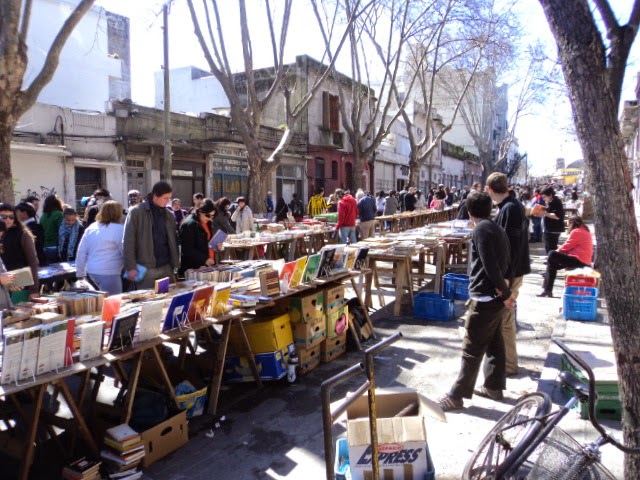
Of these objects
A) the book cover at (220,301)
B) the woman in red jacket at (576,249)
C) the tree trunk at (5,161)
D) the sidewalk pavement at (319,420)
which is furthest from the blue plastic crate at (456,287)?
the tree trunk at (5,161)

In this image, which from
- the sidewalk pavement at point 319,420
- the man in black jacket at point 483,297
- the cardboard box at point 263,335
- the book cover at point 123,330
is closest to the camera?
the book cover at point 123,330

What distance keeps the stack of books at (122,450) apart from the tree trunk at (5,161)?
5.30 meters

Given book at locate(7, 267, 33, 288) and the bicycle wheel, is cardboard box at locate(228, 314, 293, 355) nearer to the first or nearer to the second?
book at locate(7, 267, 33, 288)

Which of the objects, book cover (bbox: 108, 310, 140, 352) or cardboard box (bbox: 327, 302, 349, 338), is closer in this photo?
book cover (bbox: 108, 310, 140, 352)

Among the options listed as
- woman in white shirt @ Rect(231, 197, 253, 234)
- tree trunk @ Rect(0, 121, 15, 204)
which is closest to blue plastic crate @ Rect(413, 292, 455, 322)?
woman in white shirt @ Rect(231, 197, 253, 234)

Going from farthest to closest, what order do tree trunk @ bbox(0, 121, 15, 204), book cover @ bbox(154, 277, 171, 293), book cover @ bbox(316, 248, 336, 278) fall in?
tree trunk @ bbox(0, 121, 15, 204), book cover @ bbox(316, 248, 336, 278), book cover @ bbox(154, 277, 171, 293)

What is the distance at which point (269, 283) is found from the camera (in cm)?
476

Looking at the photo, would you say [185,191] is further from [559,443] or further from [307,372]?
[559,443]

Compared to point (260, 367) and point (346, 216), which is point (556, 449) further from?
point (346, 216)

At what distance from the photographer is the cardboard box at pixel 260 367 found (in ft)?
16.1

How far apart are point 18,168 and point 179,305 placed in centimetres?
1154

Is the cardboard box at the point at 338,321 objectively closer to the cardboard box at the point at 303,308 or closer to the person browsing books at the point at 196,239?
the cardboard box at the point at 303,308

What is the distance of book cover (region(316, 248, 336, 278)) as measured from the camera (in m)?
5.56

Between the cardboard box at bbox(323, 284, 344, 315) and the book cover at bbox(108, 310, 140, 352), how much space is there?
245 cm
